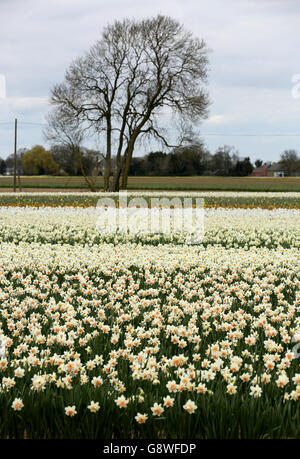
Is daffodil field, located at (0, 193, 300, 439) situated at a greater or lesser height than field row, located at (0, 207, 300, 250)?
lesser

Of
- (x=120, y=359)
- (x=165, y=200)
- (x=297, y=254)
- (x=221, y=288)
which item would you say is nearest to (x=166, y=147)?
(x=165, y=200)

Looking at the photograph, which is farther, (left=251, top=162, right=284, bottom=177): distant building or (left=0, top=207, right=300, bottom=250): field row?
(left=251, top=162, right=284, bottom=177): distant building

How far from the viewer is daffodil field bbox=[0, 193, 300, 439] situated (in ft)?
10.8

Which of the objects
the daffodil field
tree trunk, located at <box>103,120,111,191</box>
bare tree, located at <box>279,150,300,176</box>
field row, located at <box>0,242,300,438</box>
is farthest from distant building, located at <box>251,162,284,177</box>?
field row, located at <box>0,242,300,438</box>

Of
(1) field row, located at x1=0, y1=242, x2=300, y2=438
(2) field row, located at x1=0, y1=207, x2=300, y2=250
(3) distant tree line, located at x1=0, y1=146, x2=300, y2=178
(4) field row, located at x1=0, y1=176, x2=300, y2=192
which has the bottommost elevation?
(1) field row, located at x1=0, y1=242, x2=300, y2=438

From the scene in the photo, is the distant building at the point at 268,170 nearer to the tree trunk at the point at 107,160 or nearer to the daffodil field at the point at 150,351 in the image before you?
the tree trunk at the point at 107,160

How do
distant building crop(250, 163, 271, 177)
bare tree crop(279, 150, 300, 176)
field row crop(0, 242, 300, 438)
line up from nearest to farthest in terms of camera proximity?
field row crop(0, 242, 300, 438) → bare tree crop(279, 150, 300, 176) → distant building crop(250, 163, 271, 177)

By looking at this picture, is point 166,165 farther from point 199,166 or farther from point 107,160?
point 107,160

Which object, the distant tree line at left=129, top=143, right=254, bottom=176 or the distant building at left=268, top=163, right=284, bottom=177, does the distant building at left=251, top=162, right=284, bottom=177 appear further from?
the distant tree line at left=129, top=143, right=254, bottom=176

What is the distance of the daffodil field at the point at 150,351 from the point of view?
3.31 meters

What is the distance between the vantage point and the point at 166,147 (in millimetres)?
38531

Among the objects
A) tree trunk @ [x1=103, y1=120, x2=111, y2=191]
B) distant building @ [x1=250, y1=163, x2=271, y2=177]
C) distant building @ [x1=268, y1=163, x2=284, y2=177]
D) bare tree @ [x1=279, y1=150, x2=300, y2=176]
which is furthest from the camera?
distant building @ [x1=250, y1=163, x2=271, y2=177]

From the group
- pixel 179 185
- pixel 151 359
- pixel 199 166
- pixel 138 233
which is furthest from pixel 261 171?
pixel 151 359

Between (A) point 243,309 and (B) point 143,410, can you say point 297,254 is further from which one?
(B) point 143,410
